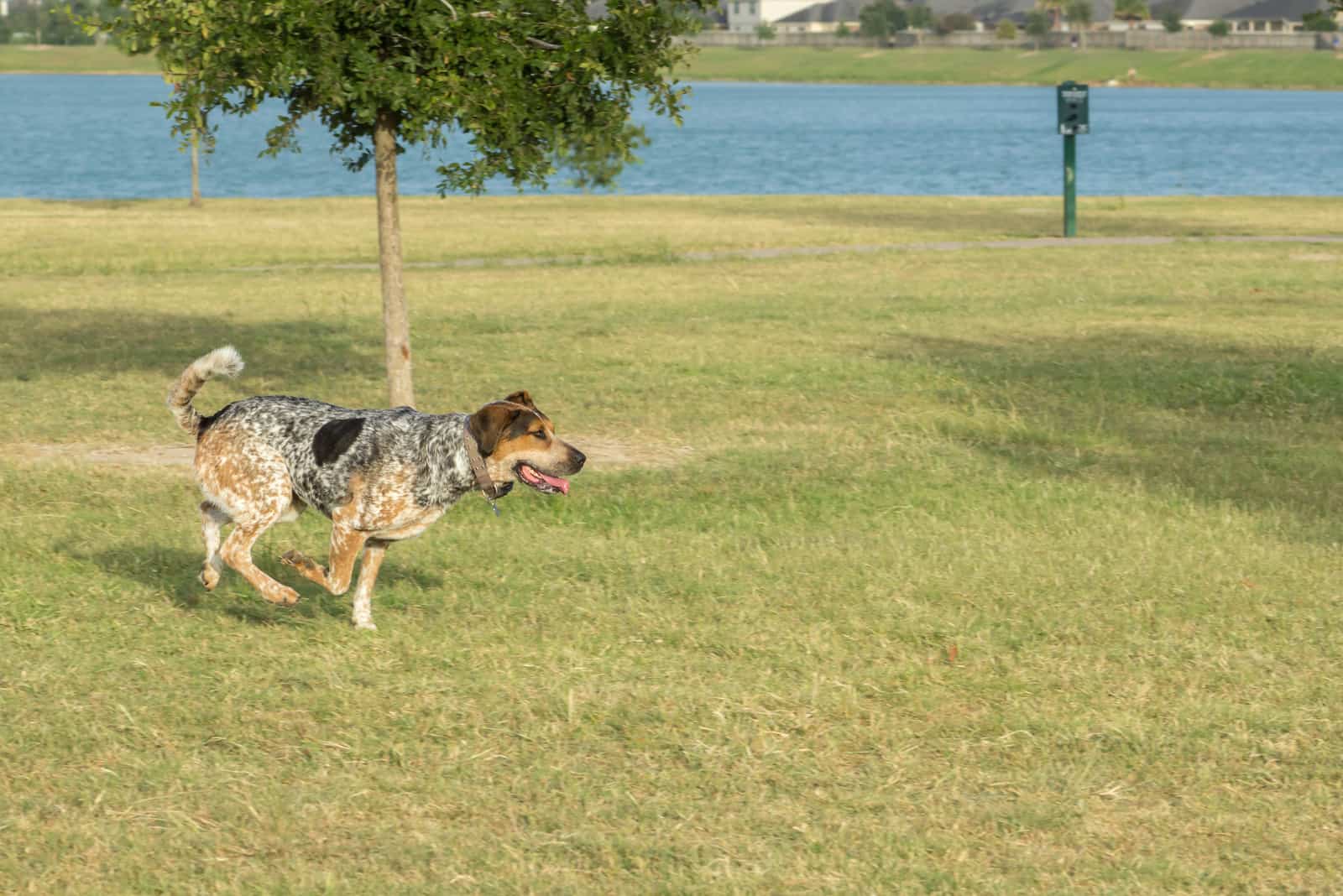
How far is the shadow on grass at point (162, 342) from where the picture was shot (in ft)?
60.0

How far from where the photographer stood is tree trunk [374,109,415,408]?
1409cm

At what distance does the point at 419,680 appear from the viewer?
26.8ft

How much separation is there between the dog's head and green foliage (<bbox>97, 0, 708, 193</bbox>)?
4.95m

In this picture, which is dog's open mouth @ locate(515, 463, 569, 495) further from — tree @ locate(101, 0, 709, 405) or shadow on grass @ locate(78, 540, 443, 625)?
tree @ locate(101, 0, 709, 405)

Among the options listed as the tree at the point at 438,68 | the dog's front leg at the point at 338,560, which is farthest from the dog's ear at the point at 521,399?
the tree at the point at 438,68

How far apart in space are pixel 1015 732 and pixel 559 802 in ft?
6.62

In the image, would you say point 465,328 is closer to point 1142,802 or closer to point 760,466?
point 760,466

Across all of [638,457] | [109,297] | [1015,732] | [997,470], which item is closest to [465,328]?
[109,297]

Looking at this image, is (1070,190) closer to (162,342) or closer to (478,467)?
(162,342)

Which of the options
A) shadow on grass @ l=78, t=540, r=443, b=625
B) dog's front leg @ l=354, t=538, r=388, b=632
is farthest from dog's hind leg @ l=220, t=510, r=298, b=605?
shadow on grass @ l=78, t=540, r=443, b=625

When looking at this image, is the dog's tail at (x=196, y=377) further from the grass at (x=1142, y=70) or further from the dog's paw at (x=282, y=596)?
the grass at (x=1142, y=70)

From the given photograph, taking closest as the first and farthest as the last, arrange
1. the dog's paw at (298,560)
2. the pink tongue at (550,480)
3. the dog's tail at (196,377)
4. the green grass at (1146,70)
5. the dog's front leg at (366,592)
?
the pink tongue at (550,480) < the dog's tail at (196,377) < the dog's paw at (298,560) < the dog's front leg at (366,592) < the green grass at (1146,70)

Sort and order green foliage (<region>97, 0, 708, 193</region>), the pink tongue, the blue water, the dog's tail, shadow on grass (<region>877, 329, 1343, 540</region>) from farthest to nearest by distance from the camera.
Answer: the blue water → shadow on grass (<region>877, 329, 1343, 540</region>) → green foliage (<region>97, 0, 708, 193</region>) → the dog's tail → the pink tongue

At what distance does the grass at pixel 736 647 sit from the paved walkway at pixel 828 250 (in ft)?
34.9
